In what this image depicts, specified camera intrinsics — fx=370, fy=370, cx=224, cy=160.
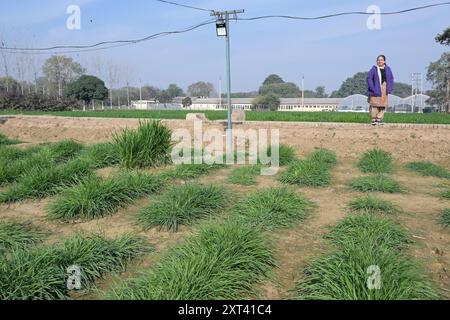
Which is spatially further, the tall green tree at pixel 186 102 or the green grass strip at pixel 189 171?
the tall green tree at pixel 186 102

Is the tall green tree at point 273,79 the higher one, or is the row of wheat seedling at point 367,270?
the tall green tree at point 273,79

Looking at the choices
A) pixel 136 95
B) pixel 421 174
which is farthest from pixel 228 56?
pixel 136 95

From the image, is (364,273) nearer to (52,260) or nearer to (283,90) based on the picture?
(52,260)

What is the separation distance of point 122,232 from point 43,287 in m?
1.12

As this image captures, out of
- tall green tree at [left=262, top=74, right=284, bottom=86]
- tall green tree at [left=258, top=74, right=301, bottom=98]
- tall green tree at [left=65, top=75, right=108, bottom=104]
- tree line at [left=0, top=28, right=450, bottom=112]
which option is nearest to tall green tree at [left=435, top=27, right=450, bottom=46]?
tree line at [left=0, top=28, right=450, bottom=112]

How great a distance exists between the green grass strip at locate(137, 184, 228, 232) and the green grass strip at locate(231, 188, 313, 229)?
0.25 metres

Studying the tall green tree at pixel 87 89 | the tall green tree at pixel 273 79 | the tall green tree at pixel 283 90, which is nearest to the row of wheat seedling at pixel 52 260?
the tall green tree at pixel 87 89

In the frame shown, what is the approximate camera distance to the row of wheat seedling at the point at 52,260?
2232mm

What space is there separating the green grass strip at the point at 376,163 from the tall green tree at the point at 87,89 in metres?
41.7

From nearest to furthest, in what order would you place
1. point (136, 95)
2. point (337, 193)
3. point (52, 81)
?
1. point (337, 193)
2. point (52, 81)
3. point (136, 95)

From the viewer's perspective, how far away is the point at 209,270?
2.37m

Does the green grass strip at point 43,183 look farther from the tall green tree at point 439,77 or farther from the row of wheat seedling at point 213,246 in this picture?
the tall green tree at point 439,77
